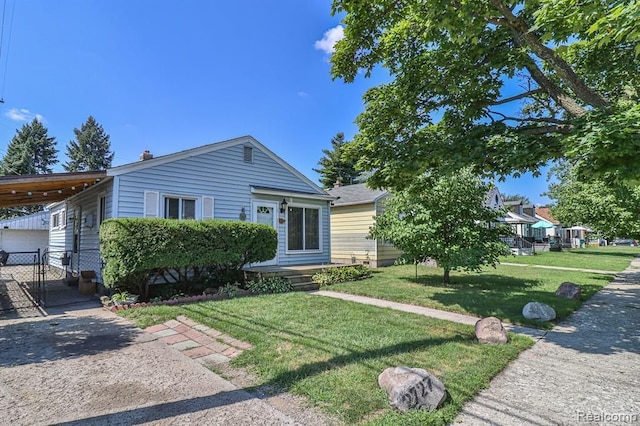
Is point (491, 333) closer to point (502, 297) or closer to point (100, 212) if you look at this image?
point (502, 297)

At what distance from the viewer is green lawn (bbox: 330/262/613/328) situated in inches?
269

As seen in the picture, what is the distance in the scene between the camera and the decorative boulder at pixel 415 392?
2902mm

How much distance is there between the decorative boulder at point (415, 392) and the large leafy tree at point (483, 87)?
3.23 meters

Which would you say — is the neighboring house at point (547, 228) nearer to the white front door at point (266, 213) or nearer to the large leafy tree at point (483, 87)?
the white front door at point (266, 213)

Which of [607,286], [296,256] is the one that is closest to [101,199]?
[296,256]

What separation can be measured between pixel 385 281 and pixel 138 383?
8350 millimetres

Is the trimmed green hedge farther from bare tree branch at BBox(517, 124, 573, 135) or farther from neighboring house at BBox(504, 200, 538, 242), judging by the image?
neighboring house at BBox(504, 200, 538, 242)

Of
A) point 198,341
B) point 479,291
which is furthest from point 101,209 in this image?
point 479,291

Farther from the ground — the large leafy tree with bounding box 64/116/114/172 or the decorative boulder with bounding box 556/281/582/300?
the large leafy tree with bounding box 64/116/114/172

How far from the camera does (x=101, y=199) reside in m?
9.55

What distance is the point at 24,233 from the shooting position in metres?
21.3

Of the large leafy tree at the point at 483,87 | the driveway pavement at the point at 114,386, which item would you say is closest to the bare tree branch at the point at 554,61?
the large leafy tree at the point at 483,87

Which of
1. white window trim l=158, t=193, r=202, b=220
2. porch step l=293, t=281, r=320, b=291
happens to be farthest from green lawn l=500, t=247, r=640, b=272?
white window trim l=158, t=193, r=202, b=220

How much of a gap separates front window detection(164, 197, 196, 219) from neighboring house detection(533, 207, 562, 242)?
121 feet
